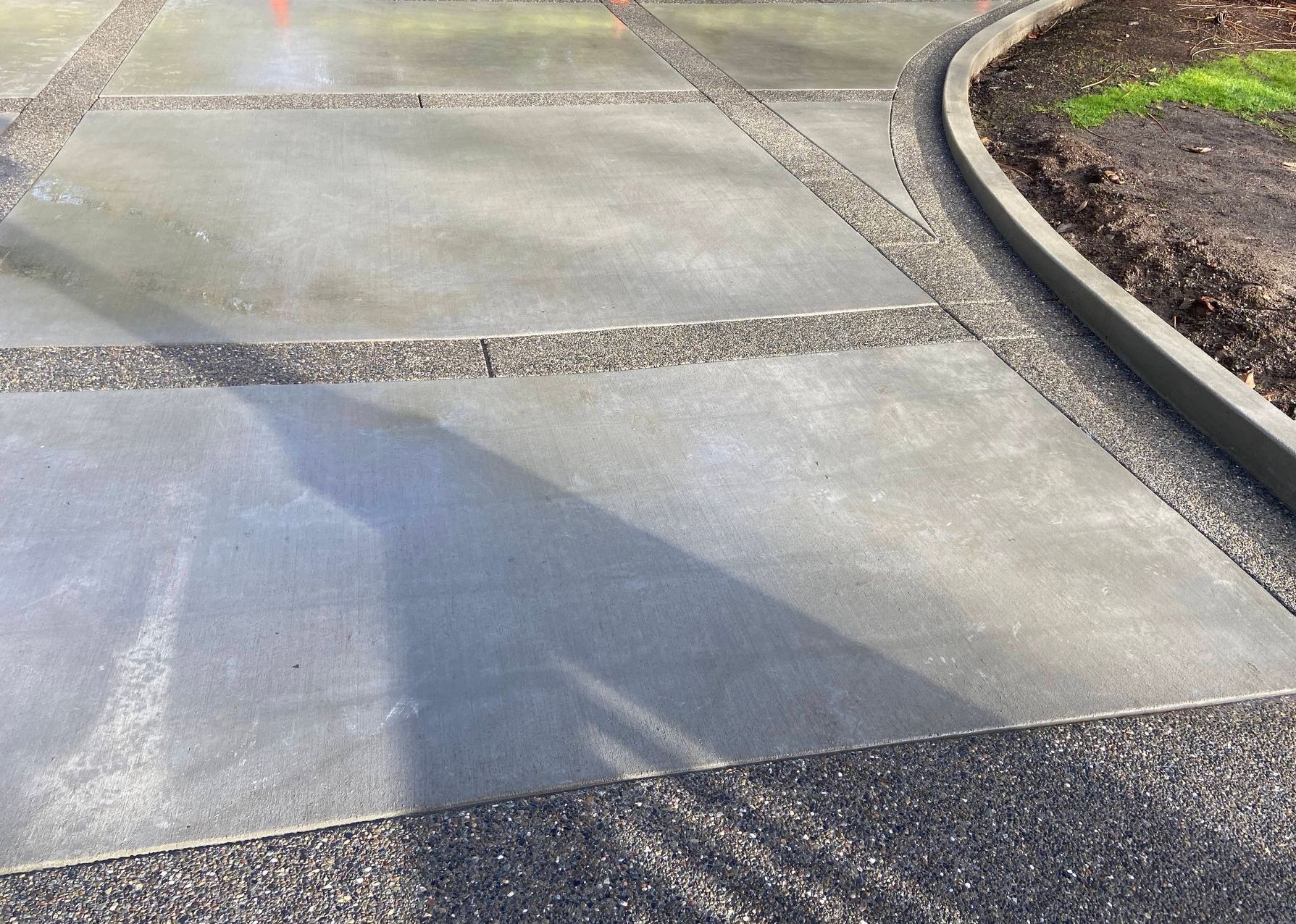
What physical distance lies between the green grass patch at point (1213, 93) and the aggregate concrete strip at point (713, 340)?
363 centimetres

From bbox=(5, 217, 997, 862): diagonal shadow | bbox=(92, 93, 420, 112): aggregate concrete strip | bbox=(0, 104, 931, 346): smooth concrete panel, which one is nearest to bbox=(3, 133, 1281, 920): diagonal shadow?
bbox=(5, 217, 997, 862): diagonal shadow

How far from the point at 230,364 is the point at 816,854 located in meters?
2.80

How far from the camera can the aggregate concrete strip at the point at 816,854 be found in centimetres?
204

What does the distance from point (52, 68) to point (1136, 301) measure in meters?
7.06

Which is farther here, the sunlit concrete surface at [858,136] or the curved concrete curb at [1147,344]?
the sunlit concrete surface at [858,136]

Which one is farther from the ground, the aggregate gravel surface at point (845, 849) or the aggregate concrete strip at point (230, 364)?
the aggregate concrete strip at point (230, 364)

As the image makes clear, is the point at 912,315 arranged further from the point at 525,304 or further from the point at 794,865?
the point at 794,865

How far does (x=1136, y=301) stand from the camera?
14.4ft

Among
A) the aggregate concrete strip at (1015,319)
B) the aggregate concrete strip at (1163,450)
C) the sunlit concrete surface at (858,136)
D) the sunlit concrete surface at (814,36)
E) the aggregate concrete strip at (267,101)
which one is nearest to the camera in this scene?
the aggregate concrete strip at (1163,450)

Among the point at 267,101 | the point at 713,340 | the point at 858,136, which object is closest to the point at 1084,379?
the point at 713,340

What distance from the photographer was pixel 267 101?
6.29m

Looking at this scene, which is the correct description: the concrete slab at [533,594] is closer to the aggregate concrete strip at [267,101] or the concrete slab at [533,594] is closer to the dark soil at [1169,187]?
the dark soil at [1169,187]

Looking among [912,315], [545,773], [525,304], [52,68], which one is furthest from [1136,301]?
[52,68]

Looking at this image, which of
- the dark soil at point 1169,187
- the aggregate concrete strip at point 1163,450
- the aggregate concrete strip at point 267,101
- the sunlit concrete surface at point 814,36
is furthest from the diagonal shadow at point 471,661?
the sunlit concrete surface at point 814,36
